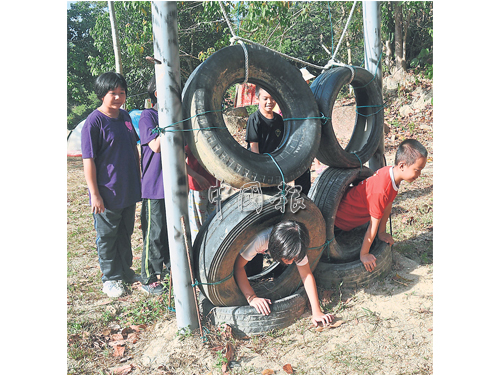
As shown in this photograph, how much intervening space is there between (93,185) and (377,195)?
2356mm

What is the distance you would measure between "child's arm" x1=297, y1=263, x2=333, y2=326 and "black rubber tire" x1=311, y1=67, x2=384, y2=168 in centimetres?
102

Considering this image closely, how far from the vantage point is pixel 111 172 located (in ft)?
11.2

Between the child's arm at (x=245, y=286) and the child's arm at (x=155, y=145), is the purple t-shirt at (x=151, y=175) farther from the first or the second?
the child's arm at (x=245, y=286)

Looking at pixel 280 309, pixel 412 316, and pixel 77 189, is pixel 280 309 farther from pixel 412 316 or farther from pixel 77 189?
pixel 77 189

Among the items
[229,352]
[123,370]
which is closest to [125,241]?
[123,370]

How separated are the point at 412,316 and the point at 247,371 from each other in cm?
140

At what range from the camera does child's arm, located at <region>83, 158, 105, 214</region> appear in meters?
3.30

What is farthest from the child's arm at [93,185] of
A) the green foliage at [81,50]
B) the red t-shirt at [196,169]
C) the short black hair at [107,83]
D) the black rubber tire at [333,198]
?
the green foliage at [81,50]

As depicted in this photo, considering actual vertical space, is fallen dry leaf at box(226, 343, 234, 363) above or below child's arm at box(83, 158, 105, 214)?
below

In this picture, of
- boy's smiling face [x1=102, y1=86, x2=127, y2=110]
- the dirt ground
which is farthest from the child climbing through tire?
boy's smiling face [x1=102, y1=86, x2=127, y2=110]

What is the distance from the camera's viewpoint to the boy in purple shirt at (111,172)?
10.9 feet

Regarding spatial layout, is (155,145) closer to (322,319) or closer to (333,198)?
(333,198)

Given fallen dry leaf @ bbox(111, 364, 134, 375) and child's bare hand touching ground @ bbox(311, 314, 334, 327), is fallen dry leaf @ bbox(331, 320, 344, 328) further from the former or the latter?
fallen dry leaf @ bbox(111, 364, 134, 375)

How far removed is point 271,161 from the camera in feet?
9.93
